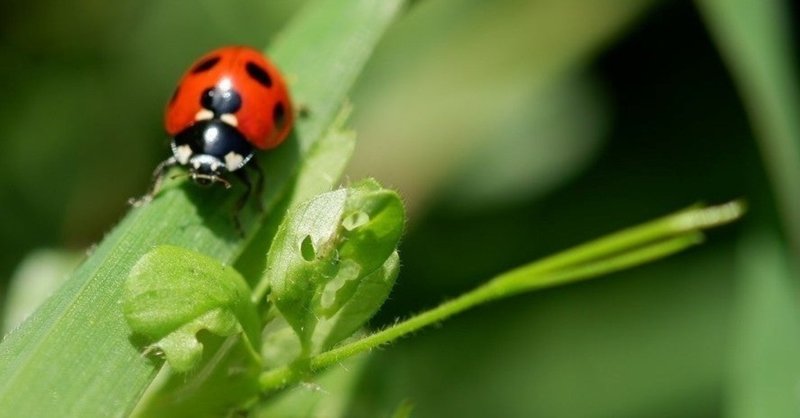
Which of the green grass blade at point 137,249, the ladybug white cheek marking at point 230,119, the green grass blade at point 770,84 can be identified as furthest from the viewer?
the green grass blade at point 770,84

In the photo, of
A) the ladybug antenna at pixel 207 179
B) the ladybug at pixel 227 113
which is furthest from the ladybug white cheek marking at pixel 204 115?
the ladybug antenna at pixel 207 179

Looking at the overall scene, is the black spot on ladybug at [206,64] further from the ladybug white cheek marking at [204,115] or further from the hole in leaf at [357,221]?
the hole in leaf at [357,221]

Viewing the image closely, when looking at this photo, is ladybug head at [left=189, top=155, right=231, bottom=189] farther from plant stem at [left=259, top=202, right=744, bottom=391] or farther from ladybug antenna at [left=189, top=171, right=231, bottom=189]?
plant stem at [left=259, top=202, right=744, bottom=391]

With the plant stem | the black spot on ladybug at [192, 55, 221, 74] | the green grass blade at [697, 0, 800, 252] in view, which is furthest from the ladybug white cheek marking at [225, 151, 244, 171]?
the green grass blade at [697, 0, 800, 252]

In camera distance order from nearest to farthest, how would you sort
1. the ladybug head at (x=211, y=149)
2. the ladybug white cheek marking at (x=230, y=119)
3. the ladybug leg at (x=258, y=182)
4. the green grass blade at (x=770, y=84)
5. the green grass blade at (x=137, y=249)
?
the green grass blade at (x=137, y=249), the ladybug leg at (x=258, y=182), the ladybug head at (x=211, y=149), the ladybug white cheek marking at (x=230, y=119), the green grass blade at (x=770, y=84)

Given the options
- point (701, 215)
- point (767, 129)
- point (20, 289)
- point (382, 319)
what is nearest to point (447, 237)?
point (382, 319)

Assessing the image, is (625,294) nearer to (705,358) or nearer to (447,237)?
(705,358)
